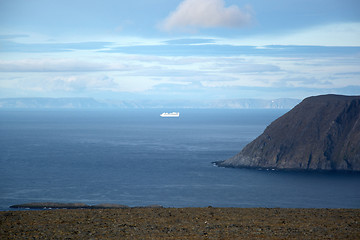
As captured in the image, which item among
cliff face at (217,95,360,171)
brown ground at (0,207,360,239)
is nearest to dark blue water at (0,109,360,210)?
cliff face at (217,95,360,171)

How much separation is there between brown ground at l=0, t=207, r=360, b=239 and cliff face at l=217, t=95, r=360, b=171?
8113cm

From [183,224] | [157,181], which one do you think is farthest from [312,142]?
[183,224]

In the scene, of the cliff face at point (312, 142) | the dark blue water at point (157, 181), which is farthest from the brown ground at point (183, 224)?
the cliff face at point (312, 142)

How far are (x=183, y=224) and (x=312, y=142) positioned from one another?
298 ft

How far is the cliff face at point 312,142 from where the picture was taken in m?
101

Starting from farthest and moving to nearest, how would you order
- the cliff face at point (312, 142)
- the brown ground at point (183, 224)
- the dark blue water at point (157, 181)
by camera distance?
the cliff face at point (312, 142), the dark blue water at point (157, 181), the brown ground at point (183, 224)

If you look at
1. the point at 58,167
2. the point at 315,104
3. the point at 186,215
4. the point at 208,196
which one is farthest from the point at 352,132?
the point at 186,215

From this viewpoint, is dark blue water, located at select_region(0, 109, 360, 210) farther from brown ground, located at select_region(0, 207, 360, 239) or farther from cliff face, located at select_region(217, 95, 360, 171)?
brown ground, located at select_region(0, 207, 360, 239)

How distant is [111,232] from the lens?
58.5 feet

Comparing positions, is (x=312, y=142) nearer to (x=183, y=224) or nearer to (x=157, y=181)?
(x=157, y=181)

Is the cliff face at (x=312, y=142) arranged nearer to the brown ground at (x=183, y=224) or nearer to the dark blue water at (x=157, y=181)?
the dark blue water at (x=157, y=181)

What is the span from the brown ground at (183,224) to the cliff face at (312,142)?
8113cm

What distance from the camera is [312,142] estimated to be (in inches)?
4124

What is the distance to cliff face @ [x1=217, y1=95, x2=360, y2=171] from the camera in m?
101
